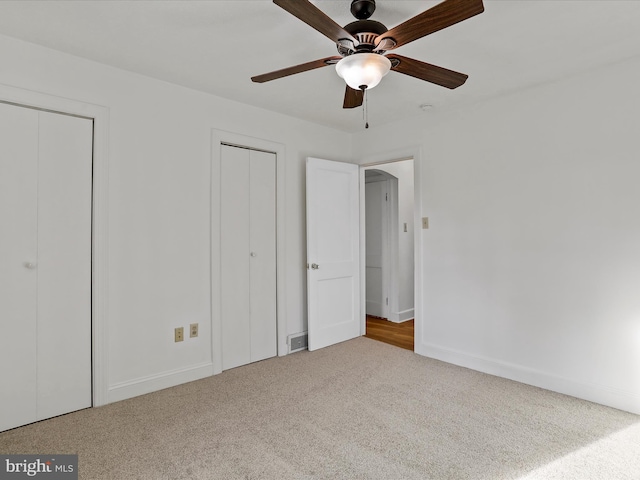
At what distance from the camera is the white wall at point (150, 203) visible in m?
2.60

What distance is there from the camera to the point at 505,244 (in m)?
3.17

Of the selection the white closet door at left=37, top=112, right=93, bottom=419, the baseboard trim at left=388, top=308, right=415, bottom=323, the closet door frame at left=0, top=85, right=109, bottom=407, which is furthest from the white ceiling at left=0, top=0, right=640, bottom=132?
the baseboard trim at left=388, top=308, right=415, bottom=323

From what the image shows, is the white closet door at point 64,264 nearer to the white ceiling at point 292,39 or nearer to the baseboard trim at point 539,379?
the white ceiling at point 292,39

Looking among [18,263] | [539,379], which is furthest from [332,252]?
[18,263]

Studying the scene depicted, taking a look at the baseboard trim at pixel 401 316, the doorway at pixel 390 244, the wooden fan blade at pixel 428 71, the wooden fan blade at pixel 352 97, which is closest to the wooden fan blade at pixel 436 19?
the wooden fan blade at pixel 428 71

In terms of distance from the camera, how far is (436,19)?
155 centimetres

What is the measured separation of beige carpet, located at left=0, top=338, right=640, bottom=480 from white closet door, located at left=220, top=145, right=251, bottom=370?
36 cm

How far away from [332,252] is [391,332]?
4.49ft

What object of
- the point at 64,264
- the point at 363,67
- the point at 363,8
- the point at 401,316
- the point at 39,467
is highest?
the point at 363,8

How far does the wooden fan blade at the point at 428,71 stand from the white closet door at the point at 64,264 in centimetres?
216

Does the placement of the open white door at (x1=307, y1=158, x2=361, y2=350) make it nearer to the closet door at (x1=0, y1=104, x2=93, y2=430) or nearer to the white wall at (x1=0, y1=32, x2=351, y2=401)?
the white wall at (x1=0, y1=32, x2=351, y2=401)

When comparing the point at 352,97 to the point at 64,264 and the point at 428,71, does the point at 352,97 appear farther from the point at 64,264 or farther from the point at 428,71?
the point at 64,264

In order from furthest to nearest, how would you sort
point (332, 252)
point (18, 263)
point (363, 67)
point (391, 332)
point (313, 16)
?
point (391, 332) < point (332, 252) < point (18, 263) < point (363, 67) < point (313, 16)

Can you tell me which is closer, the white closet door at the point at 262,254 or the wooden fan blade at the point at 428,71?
the wooden fan blade at the point at 428,71
